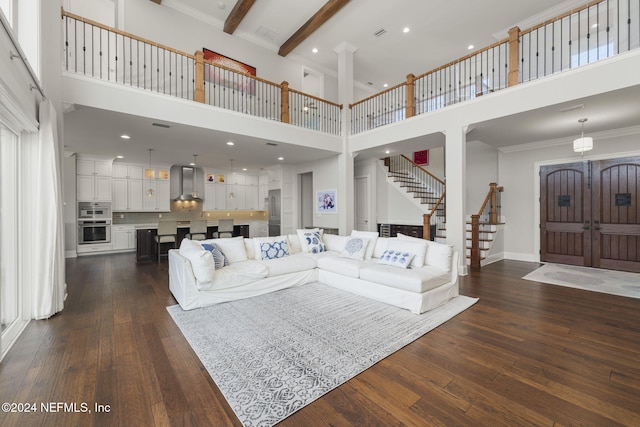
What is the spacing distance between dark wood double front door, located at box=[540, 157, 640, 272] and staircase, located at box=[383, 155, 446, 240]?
219cm

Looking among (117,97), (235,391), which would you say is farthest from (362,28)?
(235,391)

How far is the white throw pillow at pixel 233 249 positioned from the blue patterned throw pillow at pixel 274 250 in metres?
0.29

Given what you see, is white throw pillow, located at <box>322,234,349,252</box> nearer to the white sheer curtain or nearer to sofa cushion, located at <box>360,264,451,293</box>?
sofa cushion, located at <box>360,264,451,293</box>

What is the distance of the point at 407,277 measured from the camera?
332cm

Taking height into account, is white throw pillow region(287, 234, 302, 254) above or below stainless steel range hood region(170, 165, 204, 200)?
below

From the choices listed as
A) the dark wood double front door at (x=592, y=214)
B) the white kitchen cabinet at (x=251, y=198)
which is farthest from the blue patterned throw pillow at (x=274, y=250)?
the white kitchen cabinet at (x=251, y=198)

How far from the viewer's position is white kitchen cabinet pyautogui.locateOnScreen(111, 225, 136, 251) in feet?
25.6

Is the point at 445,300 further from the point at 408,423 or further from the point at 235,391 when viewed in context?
the point at 235,391

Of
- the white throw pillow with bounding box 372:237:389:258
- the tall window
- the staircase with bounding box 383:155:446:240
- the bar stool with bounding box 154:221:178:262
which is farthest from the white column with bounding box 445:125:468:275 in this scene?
the bar stool with bounding box 154:221:178:262

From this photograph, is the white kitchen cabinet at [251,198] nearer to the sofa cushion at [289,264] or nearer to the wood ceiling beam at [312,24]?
the wood ceiling beam at [312,24]

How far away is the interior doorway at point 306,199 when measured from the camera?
903cm

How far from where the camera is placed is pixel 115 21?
5.64 metres

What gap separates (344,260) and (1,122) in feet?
13.4

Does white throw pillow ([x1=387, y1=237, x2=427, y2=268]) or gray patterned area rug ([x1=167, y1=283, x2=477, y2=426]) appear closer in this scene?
gray patterned area rug ([x1=167, y1=283, x2=477, y2=426])
